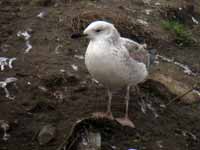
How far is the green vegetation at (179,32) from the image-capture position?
9.52 metres

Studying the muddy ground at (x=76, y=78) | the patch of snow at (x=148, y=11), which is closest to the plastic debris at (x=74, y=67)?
the muddy ground at (x=76, y=78)

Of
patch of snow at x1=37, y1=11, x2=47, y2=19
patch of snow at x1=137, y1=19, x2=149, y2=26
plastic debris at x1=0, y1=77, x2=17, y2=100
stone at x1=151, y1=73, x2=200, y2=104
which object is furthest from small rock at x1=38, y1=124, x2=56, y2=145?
patch of snow at x1=137, y1=19, x2=149, y2=26

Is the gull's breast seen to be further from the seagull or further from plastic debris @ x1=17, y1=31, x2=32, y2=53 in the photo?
plastic debris @ x1=17, y1=31, x2=32, y2=53

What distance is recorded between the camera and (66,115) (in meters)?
6.55

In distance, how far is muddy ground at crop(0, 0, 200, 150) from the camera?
6348 millimetres

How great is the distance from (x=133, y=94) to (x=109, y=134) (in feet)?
4.56

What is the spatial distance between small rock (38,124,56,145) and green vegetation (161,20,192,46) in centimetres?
400

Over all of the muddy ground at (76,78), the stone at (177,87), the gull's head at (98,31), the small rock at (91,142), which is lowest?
the stone at (177,87)

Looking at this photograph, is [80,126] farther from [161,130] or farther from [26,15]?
[26,15]

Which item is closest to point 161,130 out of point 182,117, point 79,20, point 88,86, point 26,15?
point 182,117

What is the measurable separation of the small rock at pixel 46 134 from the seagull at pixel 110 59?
1.98 ft

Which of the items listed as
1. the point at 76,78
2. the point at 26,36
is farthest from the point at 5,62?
the point at 76,78

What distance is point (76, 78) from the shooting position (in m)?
7.32

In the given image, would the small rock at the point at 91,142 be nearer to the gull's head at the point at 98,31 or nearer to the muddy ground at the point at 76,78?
the muddy ground at the point at 76,78
